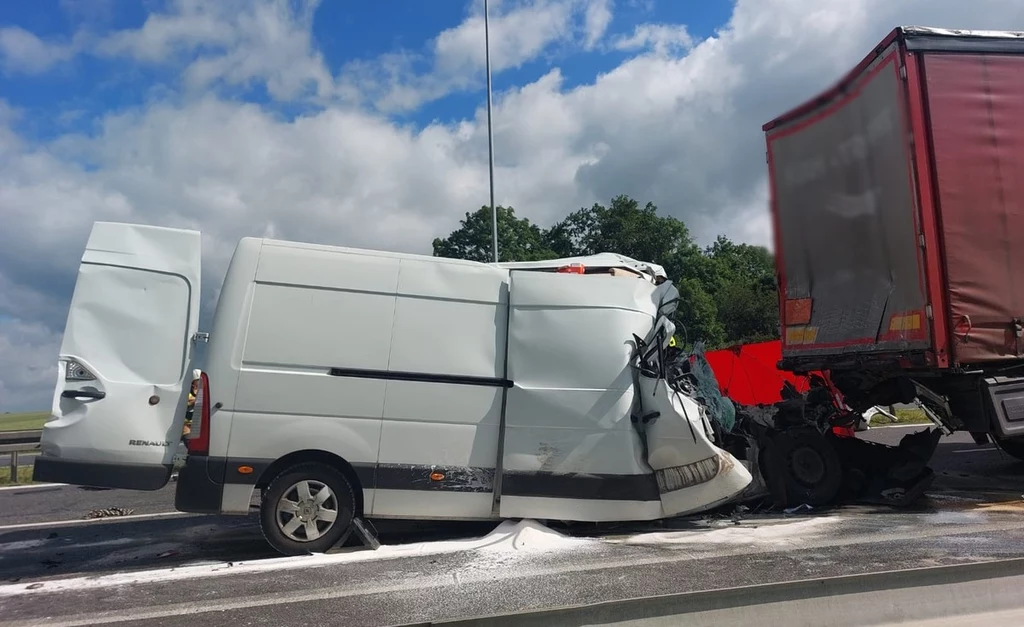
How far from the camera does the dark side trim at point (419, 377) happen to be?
5.73 meters

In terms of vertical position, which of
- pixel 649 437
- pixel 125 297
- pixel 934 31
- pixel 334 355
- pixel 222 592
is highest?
pixel 934 31

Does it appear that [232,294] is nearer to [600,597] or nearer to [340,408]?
[340,408]

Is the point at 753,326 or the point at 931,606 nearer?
the point at 931,606


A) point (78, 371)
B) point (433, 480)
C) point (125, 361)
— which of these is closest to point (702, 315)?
point (433, 480)

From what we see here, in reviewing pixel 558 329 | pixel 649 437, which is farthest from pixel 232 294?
pixel 649 437

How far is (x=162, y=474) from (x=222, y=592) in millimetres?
1218

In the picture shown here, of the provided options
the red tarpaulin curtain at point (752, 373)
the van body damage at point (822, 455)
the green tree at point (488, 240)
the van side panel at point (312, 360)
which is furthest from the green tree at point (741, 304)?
the van side panel at point (312, 360)

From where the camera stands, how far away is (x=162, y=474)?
18.0ft

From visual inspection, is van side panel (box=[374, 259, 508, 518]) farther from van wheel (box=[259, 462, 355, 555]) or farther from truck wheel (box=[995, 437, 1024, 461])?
truck wheel (box=[995, 437, 1024, 461])

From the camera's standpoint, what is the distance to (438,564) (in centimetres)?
534

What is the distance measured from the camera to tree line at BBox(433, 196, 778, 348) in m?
36.1

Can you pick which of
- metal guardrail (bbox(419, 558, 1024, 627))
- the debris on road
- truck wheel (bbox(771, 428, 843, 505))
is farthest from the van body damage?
the debris on road

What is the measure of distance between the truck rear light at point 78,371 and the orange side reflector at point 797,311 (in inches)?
275

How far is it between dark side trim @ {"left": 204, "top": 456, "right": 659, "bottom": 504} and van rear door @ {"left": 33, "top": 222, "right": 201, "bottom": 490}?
1.64 meters
